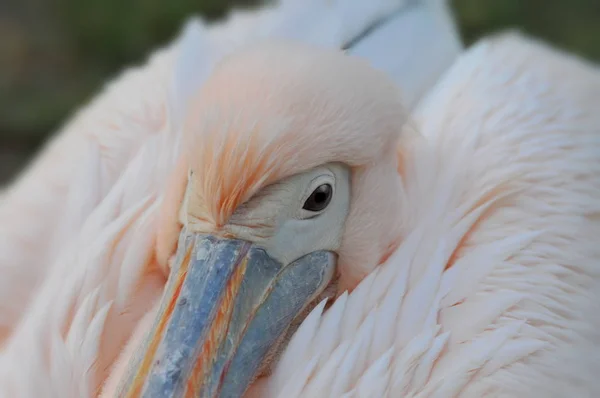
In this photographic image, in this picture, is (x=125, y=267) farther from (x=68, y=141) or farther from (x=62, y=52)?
(x=62, y=52)

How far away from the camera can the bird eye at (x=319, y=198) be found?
1.54 metres

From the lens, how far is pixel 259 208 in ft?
4.90

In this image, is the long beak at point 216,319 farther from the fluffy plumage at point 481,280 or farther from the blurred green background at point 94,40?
the blurred green background at point 94,40

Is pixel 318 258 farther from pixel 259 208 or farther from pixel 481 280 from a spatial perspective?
pixel 481 280

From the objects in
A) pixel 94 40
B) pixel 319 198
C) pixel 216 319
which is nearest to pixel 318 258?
pixel 319 198

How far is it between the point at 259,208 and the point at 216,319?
0.20 m

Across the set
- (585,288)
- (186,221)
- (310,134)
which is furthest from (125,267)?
(585,288)

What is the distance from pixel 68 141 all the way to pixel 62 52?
1.84 metres

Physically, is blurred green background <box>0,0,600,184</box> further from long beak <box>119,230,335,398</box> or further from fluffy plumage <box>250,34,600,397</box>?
long beak <box>119,230,335,398</box>

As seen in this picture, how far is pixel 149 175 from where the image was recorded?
1.85 m

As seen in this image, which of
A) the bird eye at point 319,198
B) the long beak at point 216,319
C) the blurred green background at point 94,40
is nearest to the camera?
the long beak at point 216,319

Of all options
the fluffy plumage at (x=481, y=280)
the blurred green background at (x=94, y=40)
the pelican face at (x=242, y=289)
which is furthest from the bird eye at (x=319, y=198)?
the blurred green background at (x=94, y=40)

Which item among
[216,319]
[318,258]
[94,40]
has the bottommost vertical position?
[216,319]

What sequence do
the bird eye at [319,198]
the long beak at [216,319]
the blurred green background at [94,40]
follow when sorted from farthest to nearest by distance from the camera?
the blurred green background at [94,40]
the bird eye at [319,198]
the long beak at [216,319]
